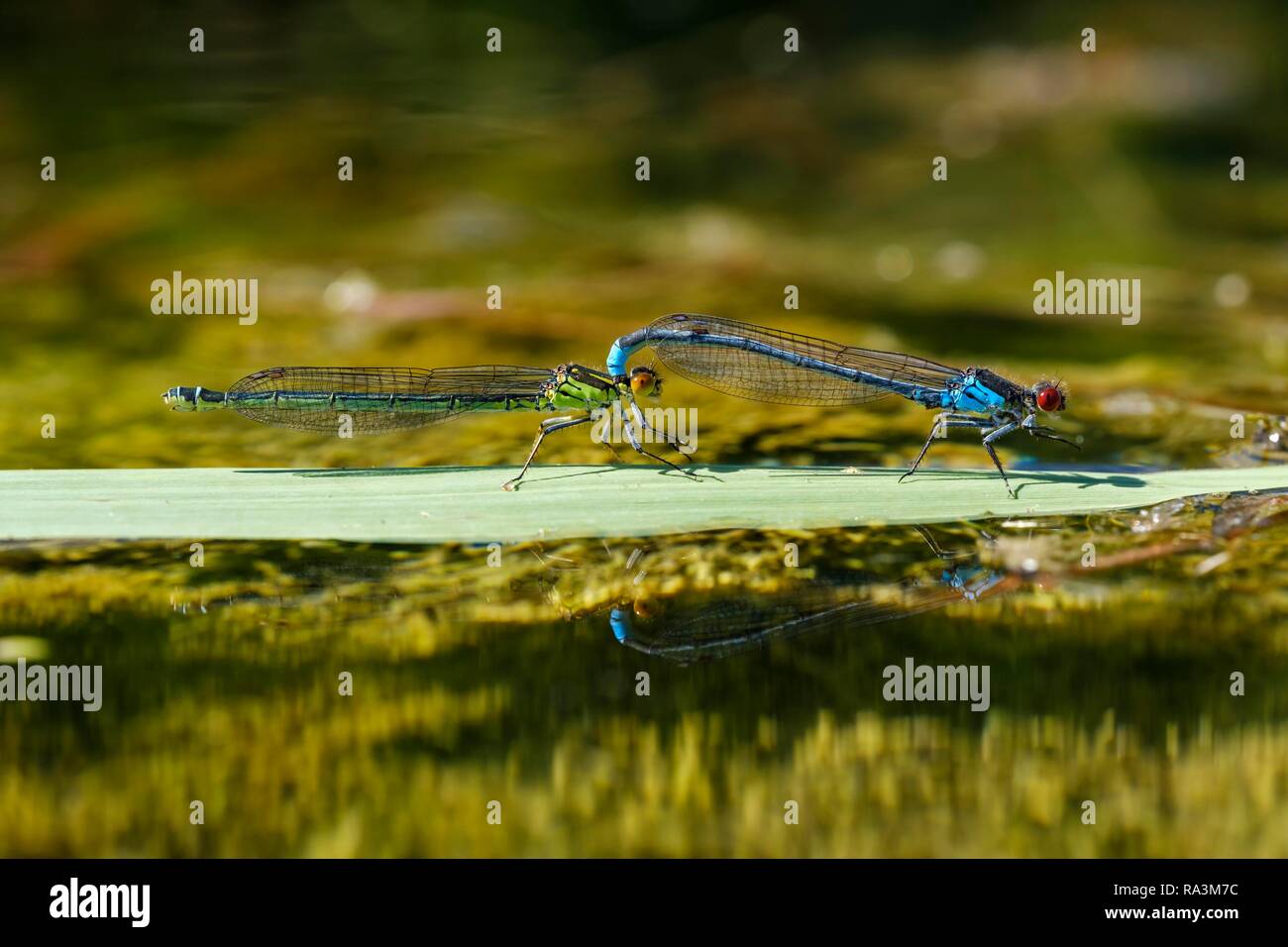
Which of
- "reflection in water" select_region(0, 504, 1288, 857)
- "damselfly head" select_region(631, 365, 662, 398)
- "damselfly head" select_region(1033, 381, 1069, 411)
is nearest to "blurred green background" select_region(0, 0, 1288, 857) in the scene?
"reflection in water" select_region(0, 504, 1288, 857)

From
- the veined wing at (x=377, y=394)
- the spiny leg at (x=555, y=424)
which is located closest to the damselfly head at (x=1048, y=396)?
the spiny leg at (x=555, y=424)

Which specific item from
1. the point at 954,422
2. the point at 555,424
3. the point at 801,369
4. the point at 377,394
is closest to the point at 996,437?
the point at 954,422

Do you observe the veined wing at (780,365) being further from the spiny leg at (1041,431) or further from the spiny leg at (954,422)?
the spiny leg at (1041,431)

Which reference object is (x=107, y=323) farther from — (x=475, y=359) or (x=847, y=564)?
(x=847, y=564)

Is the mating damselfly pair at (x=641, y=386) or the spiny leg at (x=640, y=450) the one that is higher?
the mating damselfly pair at (x=641, y=386)

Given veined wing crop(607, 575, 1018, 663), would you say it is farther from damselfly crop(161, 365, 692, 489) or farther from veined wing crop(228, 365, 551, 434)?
veined wing crop(228, 365, 551, 434)

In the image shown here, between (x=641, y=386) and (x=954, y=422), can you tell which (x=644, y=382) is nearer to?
(x=641, y=386)
